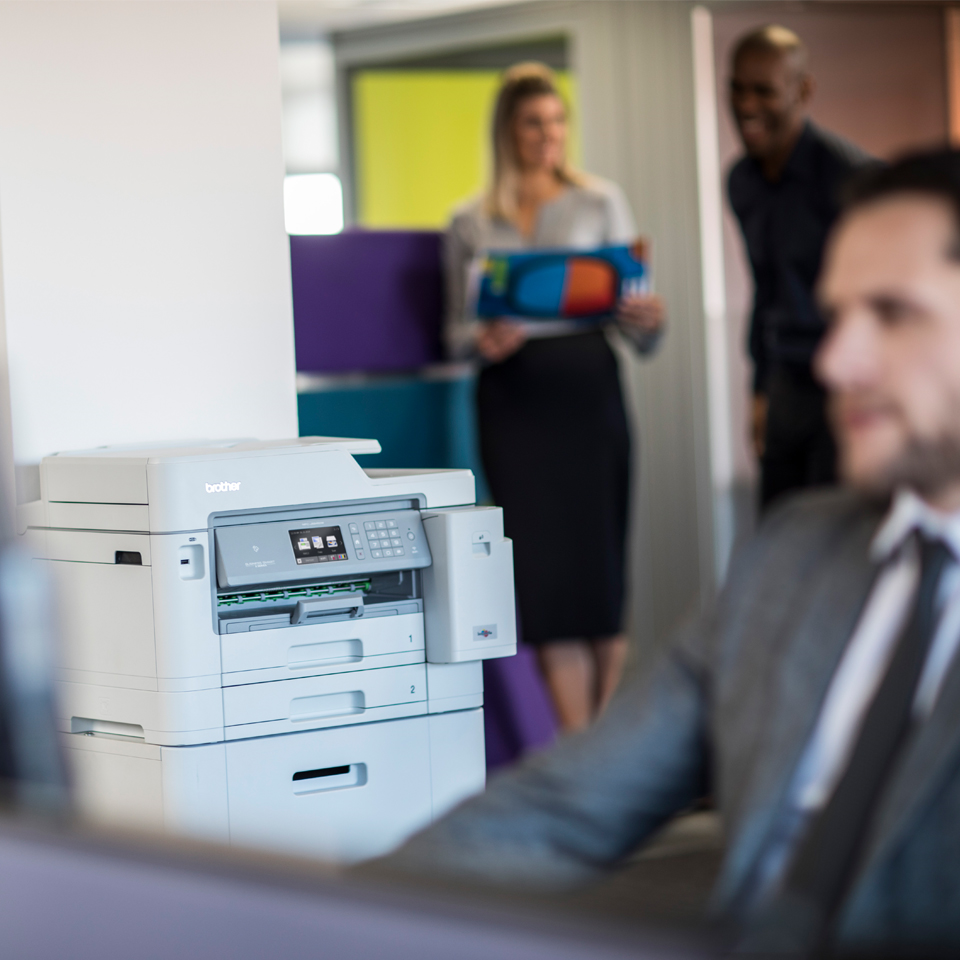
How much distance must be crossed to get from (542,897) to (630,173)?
485 centimetres

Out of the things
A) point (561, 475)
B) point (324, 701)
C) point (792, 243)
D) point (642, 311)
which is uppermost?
point (792, 243)

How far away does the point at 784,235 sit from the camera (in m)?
3.08

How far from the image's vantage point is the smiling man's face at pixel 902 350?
36.2 inches

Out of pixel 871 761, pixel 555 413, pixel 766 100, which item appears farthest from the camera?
pixel 555 413

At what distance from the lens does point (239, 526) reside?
2.15m

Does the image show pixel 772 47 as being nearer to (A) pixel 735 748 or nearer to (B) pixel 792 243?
(B) pixel 792 243

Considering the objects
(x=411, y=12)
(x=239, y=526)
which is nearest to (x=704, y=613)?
(x=239, y=526)

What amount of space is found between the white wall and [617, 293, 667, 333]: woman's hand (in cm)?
102

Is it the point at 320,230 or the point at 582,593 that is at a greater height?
the point at 320,230

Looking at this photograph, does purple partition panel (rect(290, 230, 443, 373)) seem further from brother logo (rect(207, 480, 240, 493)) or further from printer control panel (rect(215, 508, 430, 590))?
brother logo (rect(207, 480, 240, 493))

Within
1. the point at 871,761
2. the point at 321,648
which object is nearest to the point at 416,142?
the point at 321,648

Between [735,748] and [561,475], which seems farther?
[561,475]

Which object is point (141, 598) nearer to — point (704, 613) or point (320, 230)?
point (704, 613)

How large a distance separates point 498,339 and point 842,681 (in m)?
2.54
